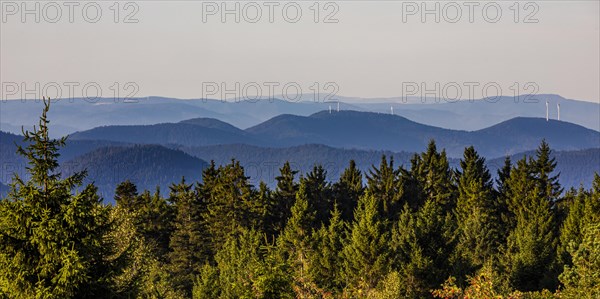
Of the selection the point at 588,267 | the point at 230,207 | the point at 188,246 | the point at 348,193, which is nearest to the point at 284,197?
the point at 230,207

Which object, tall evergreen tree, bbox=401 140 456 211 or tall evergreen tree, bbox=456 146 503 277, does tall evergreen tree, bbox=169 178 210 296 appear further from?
tall evergreen tree, bbox=456 146 503 277

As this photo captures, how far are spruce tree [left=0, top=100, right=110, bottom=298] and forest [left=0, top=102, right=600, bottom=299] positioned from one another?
2.0 inches

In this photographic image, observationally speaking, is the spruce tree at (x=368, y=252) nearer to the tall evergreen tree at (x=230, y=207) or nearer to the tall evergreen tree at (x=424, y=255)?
the tall evergreen tree at (x=424, y=255)

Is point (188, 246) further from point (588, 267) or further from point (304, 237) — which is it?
point (588, 267)

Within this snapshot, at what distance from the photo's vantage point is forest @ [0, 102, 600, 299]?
29.2 metres

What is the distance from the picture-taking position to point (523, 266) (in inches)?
3780

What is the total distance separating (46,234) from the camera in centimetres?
2870

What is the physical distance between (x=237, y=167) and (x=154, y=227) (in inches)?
584

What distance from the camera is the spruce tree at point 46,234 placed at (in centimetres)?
2872

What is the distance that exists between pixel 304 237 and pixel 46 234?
65.4m

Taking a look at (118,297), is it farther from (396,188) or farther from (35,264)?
(396,188)

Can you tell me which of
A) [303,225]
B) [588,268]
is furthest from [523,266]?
[588,268]

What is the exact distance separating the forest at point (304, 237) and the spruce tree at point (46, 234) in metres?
0.05

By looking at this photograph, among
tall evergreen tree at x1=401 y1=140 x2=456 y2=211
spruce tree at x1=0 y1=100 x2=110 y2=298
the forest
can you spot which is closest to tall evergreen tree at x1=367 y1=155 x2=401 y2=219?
the forest
